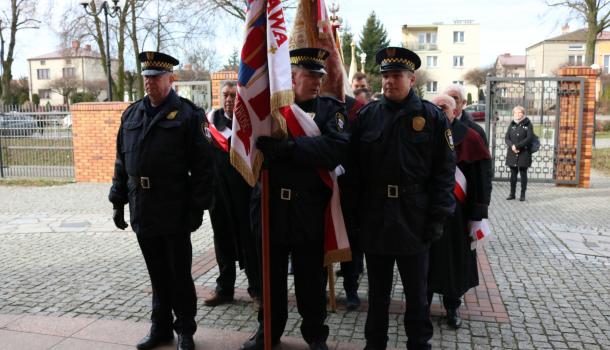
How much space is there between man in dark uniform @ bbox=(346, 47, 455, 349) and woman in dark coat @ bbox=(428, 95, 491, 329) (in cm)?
67

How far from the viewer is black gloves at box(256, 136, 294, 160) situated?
3.28 m

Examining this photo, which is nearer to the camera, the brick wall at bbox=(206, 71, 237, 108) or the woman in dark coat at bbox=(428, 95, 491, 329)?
the woman in dark coat at bbox=(428, 95, 491, 329)

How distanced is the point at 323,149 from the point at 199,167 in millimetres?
909

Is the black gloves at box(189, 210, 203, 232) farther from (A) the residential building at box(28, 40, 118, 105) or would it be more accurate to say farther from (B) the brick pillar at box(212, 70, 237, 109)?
(A) the residential building at box(28, 40, 118, 105)

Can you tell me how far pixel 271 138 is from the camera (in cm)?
333

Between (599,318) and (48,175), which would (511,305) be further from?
(48,175)

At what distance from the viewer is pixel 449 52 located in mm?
62156

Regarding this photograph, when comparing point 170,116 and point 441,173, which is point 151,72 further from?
point 441,173

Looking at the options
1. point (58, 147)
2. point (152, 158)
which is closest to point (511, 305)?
point (152, 158)

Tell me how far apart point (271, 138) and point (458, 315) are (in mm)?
2251

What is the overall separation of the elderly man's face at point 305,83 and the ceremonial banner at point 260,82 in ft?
0.69

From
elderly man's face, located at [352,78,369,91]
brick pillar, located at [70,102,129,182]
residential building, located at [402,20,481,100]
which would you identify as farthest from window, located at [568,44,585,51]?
elderly man's face, located at [352,78,369,91]

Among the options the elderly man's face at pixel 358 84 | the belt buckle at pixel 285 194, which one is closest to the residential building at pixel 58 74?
the elderly man's face at pixel 358 84

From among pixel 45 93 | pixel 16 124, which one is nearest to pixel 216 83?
pixel 16 124
